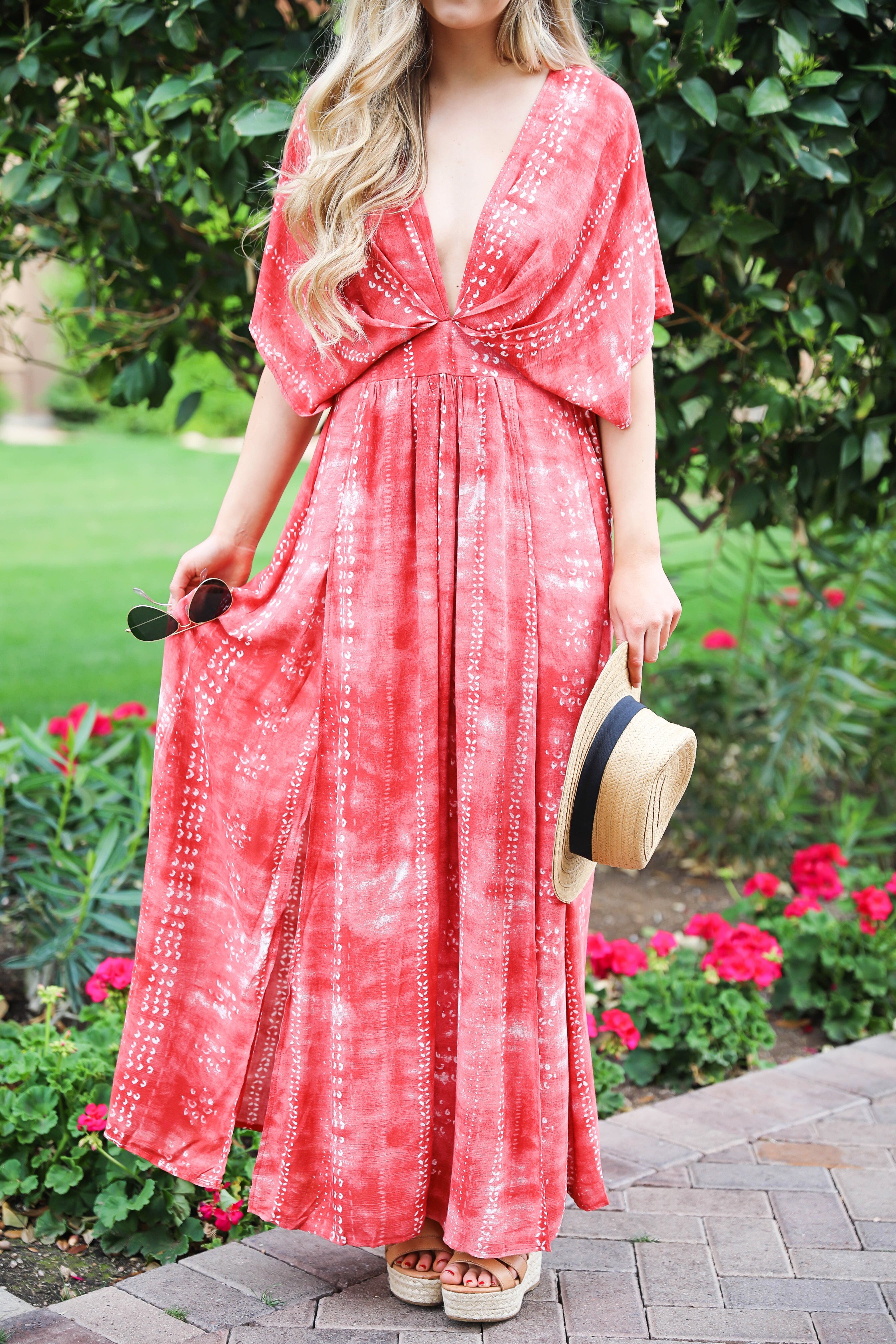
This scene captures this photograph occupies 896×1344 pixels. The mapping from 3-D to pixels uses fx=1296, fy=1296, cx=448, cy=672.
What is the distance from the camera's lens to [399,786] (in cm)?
187

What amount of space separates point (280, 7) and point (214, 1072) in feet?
7.50

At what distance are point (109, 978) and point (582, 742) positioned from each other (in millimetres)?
1270

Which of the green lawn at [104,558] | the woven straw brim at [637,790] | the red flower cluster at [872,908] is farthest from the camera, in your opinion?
the green lawn at [104,558]

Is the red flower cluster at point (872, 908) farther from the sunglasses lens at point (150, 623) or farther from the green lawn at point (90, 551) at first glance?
the green lawn at point (90, 551)

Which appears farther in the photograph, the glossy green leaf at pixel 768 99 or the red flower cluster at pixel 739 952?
the red flower cluster at pixel 739 952

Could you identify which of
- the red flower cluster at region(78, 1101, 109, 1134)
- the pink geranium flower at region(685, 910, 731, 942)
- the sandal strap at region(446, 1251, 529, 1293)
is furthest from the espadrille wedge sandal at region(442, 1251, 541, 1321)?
the pink geranium flower at region(685, 910, 731, 942)

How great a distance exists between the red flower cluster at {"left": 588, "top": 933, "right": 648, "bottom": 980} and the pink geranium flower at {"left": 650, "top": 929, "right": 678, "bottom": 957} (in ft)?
0.13

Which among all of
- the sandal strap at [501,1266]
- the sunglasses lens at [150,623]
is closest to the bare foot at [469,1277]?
the sandal strap at [501,1266]

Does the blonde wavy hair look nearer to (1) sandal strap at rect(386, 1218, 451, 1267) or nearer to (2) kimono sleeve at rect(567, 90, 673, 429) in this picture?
(2) kimono sleeve at rect(567, 90, 673, 429)

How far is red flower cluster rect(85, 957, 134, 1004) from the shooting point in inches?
101

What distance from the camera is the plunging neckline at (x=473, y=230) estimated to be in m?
1.79

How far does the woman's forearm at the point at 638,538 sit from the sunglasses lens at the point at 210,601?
0.59m

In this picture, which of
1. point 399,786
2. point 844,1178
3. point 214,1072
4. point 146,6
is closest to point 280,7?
point 146,6

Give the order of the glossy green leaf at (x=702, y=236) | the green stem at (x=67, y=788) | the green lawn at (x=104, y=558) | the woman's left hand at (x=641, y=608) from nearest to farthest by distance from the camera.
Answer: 1. the woman's left hand at (x=641, y=608)
2. the glossy green leaf at (x=702, y=236)
3. the green stem at (x=67, y=788)
4. the green lawn at (x=104, y=558)
